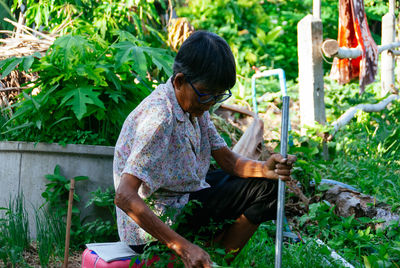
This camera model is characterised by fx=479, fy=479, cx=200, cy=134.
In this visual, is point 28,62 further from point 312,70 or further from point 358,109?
point 358,109

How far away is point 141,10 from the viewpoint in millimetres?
4922

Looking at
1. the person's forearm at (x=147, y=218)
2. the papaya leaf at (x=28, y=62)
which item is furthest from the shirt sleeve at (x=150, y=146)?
the papaya leaf at (x=28, y=62)

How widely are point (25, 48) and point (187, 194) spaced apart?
6.88ft

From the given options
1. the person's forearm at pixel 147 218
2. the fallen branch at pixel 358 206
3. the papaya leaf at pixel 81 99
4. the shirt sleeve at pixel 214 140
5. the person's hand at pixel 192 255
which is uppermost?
the papaya leaf at pixel 81 99

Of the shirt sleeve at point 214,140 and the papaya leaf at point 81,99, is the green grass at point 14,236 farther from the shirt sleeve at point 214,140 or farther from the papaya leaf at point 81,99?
the shirt sleeve at point 214,140

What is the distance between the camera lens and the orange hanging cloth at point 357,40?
558 cm

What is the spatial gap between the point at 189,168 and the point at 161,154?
0.91 feet

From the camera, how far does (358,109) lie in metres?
5.87

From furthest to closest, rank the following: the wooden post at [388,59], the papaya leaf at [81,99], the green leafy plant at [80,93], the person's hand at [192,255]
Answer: the wooden post at [388,59]
the green leafy plant at [80,93]
the papaya leaf at [81,99]
the person's hand at [192,255]

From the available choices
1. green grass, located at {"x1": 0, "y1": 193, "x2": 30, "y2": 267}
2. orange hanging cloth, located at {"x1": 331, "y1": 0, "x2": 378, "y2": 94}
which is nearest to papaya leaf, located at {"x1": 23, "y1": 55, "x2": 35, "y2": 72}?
green grass, located at {"x1": 0, "y1": 193, "x2": 30, "y2": 267}

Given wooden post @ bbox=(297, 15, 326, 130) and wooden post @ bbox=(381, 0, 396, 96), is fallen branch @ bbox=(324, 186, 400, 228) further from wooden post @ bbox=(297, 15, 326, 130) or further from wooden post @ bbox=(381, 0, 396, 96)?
wooden post @ bbox=(381, 0, 396, 96)

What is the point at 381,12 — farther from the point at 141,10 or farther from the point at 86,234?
the point at 86,234

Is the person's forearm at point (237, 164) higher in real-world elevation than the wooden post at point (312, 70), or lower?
lower

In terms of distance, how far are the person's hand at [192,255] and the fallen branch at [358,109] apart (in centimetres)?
363
